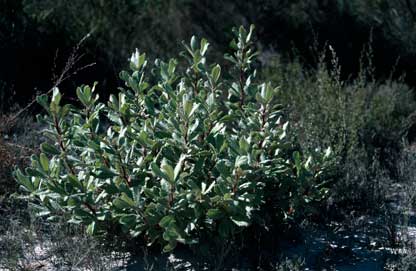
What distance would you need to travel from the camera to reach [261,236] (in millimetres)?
4000

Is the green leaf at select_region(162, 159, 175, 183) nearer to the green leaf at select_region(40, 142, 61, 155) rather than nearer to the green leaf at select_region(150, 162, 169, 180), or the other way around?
the green leaf at select_region(150, 162, 169, 180)

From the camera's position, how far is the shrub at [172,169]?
353 cm

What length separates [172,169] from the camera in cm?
340

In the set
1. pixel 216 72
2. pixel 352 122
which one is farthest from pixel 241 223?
pixel 352 122

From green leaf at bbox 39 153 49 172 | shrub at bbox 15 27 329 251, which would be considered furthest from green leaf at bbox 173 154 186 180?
green leaf at bbox 39 153 49 172

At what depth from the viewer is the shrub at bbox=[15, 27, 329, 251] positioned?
11.6 ft

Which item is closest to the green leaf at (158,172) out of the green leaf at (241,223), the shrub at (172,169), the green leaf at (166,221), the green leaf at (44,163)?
the shrub at (172,169)

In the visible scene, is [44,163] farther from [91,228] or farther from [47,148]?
[91,228]

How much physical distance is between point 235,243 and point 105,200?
2.45 ft

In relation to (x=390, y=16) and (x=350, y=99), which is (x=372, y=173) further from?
(x=390, y=16)

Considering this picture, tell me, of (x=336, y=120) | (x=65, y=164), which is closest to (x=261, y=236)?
(x=65, y=164)

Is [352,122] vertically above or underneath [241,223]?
above

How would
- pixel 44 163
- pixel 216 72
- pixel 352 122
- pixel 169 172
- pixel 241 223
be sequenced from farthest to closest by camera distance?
pixel 352 122 < pixel 216 72 < pixel 44 163 < pixel 241 223 < pixel 169 172

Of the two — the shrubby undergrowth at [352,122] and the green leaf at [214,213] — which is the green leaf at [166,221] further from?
the shrubby undergrowth at [352,122]
